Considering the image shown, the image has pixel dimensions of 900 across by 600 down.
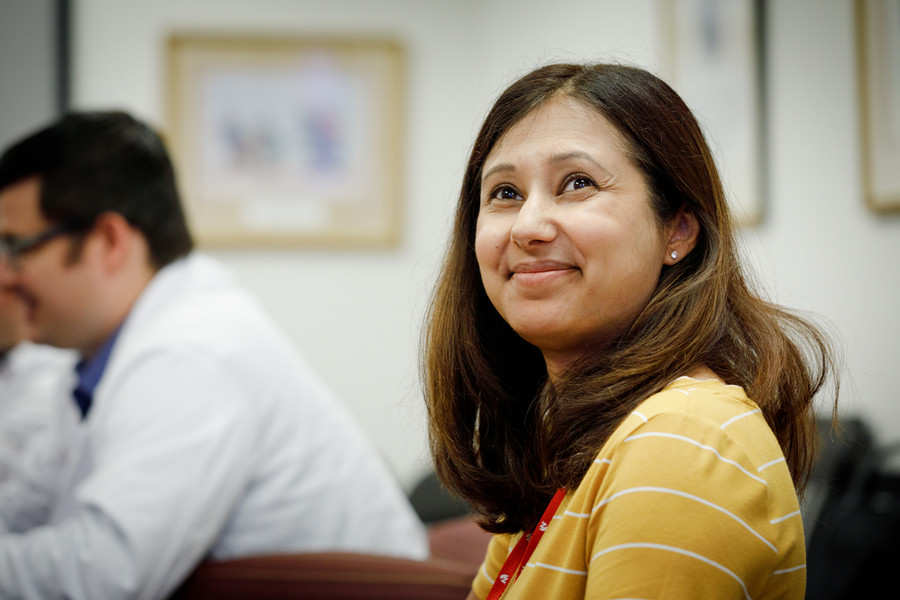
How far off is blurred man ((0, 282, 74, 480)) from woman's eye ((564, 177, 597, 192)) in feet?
4.96

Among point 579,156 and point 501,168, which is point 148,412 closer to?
point 501,168

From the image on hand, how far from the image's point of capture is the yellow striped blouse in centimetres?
73

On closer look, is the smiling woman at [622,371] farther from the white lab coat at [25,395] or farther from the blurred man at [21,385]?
the white lab coat at [25,395]

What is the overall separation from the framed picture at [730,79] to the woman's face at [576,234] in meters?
1.26

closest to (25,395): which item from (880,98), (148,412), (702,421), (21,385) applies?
(21,385)

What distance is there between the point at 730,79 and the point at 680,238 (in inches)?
60.8

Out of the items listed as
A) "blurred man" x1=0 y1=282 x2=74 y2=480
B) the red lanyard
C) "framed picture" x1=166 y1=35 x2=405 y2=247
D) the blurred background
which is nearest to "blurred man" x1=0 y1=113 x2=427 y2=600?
"blurred man" x1=0 y1=282 x2=74 y2=480

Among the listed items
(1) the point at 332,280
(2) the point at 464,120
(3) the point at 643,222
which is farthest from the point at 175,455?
(2) the point at 464,120

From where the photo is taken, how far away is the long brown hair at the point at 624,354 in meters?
0.93

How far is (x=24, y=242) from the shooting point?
1859 mm

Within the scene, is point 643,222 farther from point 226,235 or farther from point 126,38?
point 126,38

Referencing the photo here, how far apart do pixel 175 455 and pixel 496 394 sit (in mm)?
677

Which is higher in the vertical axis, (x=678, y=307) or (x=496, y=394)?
(x=678, y=307)

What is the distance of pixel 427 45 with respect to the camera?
149 inches
